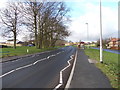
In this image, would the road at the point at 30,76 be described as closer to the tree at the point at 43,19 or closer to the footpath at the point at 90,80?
the footpath at the point at 90,80

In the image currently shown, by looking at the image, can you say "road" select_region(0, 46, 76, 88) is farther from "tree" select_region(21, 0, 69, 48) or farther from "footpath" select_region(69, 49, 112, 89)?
"tree" select_region(21, 0, 69, 48)

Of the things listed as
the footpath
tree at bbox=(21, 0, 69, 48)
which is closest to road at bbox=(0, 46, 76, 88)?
the footpath

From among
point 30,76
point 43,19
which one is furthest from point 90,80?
point 43,19

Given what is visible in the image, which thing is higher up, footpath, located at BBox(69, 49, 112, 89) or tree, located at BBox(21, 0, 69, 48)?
tree, located at BBox(21, 0, 69, 48)

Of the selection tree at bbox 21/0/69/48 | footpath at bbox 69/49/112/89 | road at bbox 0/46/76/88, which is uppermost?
tree at bbox 21/0/69/48

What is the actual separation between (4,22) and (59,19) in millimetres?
14232

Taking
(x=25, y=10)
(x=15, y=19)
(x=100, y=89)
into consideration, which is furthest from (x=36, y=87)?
(x=15, y=19)

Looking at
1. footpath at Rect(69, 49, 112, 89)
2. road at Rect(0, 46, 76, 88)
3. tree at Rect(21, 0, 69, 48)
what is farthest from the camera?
tree at Rect(21, 0, 69, 48)

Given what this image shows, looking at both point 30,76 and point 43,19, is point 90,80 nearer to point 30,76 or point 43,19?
point 30,76

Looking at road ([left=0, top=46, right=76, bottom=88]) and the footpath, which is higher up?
the footpath

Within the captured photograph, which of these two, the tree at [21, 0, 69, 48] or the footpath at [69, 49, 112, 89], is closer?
the footpath at [69, 49, 112, 89]

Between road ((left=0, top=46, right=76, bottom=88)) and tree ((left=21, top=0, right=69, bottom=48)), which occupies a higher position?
tree ((left=21, top=0, right=69, bottom=48))

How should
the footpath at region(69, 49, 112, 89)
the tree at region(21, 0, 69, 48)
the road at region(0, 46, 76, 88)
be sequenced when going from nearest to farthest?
the footpath at region(69, 49, 112, 89), the road at region(0, 46, 76, 88), the tree at region(21, 0, 69, 48)

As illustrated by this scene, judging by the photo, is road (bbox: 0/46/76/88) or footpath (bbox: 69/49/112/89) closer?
footpath (bbox: 69/49/112/89)
